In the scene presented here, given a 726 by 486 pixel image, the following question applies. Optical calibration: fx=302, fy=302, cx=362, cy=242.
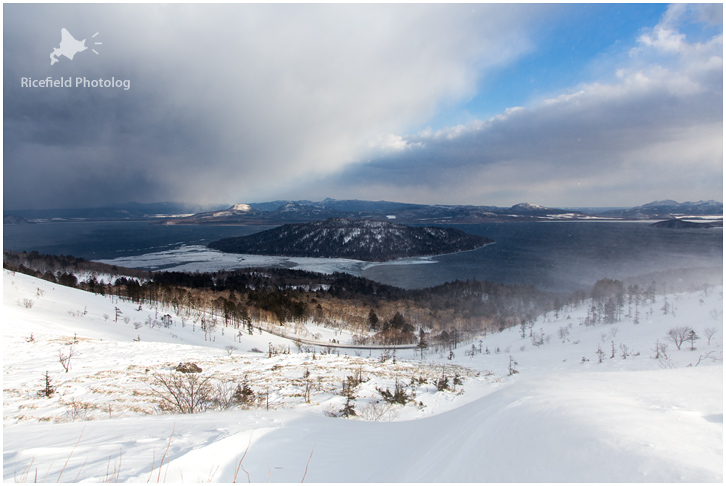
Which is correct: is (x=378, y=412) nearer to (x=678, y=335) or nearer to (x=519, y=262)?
(x=678, y=335)

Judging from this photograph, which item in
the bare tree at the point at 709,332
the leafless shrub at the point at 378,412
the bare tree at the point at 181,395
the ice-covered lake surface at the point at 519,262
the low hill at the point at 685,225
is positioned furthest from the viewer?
the low hill at the point at 685,225

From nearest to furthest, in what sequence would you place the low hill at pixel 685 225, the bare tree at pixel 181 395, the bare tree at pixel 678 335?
the bare tree at pixel 181 395 → the bare tree at pixel 678 335 → the low hill at pixel 685 225

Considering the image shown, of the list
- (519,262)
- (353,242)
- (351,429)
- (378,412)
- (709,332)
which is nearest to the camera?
(351,429)

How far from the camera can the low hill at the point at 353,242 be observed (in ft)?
532

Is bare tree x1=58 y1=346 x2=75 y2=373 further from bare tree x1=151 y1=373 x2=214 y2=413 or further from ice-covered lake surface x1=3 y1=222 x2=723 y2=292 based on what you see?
ice-covered lake surface x1=3 y1=222 x2=723 y2=292

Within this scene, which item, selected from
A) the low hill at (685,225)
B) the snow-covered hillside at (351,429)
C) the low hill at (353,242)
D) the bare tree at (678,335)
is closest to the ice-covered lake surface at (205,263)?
the low hill at (353,242)

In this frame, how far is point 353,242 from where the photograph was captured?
169000 mm

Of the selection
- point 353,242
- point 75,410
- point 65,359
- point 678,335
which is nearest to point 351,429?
point 75,410

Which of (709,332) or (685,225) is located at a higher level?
(685,225)

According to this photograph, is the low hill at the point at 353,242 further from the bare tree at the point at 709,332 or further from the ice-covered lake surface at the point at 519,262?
the bare tree at the point at 709,332

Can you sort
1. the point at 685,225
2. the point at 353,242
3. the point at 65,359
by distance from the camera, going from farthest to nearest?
the point at 685,225 < the point at 353,242 < the point at 65,359

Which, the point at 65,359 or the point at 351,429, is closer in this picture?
the point at 351,429

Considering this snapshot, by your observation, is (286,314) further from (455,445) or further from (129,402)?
(455,445)

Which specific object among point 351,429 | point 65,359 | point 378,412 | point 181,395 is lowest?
point 378,412
